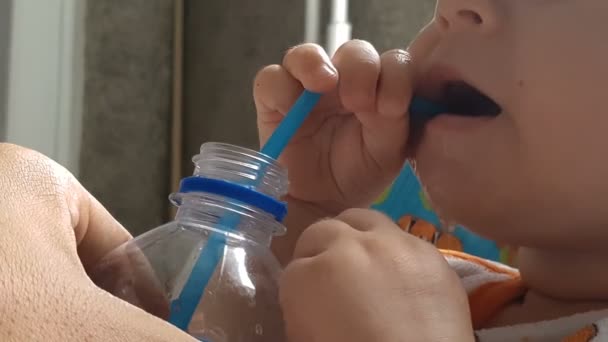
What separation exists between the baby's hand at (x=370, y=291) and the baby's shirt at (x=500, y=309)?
0.43 feet

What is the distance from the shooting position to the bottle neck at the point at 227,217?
1.53 feet

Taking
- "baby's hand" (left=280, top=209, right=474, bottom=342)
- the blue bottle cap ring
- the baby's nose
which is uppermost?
the baby's nose

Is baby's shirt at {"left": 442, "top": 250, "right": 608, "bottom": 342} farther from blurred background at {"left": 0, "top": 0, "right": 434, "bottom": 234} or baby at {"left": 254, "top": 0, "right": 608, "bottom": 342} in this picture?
blurred background at {"left": 0, "top": 0, "right": 434, "bottom": 234}

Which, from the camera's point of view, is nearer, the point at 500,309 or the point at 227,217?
the point at 227,217

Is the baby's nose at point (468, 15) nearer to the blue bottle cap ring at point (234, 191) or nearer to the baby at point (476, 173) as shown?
the baby at point (476, 173)

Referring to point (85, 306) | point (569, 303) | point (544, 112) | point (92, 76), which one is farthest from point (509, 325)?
point (92, 76)

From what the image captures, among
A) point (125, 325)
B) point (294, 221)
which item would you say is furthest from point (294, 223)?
point (125, 325)

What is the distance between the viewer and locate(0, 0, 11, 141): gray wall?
4.00 feet

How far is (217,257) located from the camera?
1.52ft

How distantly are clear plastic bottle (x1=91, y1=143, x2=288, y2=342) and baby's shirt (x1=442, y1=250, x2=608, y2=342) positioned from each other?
0.71ft

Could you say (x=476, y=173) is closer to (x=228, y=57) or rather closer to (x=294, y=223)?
(x=294, y=223)

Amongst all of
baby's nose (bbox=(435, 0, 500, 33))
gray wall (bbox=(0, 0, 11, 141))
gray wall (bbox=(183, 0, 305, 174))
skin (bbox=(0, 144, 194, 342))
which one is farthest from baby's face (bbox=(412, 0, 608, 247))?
gray wall (bbox=(183, 0, 305, 174))

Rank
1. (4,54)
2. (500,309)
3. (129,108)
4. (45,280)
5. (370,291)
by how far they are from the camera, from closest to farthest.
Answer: (45,280)
(370,291)
(500,309)
(4,54)
(129,108)

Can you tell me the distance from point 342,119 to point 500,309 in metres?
0.21
